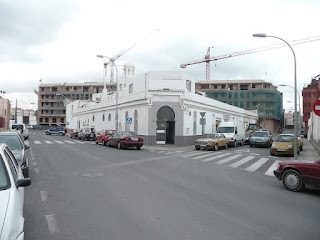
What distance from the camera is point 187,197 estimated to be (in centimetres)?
727

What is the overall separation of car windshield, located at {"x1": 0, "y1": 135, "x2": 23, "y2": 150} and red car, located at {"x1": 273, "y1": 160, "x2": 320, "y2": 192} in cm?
885

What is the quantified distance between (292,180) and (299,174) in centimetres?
30

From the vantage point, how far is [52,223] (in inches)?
203

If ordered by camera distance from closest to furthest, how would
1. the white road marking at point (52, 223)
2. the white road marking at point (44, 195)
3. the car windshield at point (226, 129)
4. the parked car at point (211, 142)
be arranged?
1. the white road marking at point (52, 223)
2. the white road marking at point (44, 195)
3. the parked car at point (211, 142)
4. the car windshield at point (226, 129)

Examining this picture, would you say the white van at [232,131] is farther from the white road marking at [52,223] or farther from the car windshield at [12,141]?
the white road marking at [52,223]

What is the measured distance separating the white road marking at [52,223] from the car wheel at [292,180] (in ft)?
22.8

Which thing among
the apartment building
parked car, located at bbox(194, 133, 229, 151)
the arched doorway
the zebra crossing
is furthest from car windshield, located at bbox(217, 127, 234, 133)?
the apartment building

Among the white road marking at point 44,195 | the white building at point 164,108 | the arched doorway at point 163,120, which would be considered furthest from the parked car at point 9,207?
the arched doorway at point 163,120

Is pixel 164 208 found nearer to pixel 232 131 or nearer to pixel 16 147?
pixel 16 147

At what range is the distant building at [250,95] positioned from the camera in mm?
83625

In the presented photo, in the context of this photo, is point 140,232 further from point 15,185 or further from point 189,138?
point 189,138

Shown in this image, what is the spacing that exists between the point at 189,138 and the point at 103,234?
25662mm

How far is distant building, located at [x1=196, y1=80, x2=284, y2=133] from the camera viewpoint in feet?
274

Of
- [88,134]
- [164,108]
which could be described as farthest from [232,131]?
[88,134]
